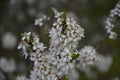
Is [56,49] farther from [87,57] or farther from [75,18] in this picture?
[75,18]

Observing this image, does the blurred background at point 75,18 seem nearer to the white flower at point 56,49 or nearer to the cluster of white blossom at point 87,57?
the cluster of white blossom at point 87,57

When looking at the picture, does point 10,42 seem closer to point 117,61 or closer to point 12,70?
point 12,70

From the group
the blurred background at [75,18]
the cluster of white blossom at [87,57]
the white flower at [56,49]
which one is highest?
the blurred background at [75,18]

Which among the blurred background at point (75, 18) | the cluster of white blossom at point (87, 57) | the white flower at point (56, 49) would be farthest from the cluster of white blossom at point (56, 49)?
the blurred background at point (75, 18)

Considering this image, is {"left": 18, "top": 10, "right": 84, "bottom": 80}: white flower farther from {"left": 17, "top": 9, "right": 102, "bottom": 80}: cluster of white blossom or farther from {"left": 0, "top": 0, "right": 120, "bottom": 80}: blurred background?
{"left": 0, "top": 0, "right": 120, "bottom": 80}: blurred background

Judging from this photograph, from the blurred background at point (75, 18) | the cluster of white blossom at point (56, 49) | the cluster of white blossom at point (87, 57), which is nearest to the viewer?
the cluster of white blossom at point (56, 49)

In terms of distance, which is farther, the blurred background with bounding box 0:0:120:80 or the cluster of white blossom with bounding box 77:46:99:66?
the blurred background with bounding box 0:0:120:80

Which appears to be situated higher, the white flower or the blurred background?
the blurred background

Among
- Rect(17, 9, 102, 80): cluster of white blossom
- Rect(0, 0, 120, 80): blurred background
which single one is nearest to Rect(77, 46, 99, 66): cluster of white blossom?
Rect(17, 9, 102, 80): cluster of white blossom
